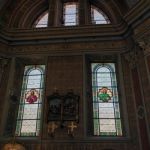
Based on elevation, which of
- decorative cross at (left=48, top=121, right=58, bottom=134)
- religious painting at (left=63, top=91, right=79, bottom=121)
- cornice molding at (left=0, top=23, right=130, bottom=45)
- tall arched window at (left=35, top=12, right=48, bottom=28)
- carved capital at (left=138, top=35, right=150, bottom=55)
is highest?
tall arched window at (left=35, top=12, right=48, bottom=28)

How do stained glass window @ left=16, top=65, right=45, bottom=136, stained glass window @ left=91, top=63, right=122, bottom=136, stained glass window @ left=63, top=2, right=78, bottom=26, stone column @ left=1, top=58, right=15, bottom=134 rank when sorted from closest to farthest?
stained glass window @ left=91, top=63, right=122, bottom=136, stone column @ left=1, top=58, right=15, bottom=134, stained glass window @ left=16, top=65, right=45, bottom=136, stained glass window @ left=63, top=2, right=78, bottom=26

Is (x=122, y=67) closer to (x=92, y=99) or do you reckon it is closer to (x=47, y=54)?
(x=92, y=99)

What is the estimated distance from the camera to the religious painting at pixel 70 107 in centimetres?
905

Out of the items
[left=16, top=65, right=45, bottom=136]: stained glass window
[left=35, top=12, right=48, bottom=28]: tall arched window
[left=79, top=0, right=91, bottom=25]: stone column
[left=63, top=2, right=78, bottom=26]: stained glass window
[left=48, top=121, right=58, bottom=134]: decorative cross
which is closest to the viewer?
[left=48, top=121, right=58, bottom=134]: decorative cross

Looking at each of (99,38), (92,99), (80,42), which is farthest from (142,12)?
(92,99)

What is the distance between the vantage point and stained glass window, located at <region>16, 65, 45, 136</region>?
952 centimetres

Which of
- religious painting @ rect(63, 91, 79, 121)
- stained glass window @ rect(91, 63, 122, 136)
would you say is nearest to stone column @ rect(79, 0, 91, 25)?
stained glass window @ rect(91, 63, 122, 136)

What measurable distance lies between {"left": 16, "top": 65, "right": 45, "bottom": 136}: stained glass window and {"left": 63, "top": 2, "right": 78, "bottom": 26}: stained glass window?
275cm

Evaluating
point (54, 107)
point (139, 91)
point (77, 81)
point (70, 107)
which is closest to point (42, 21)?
point (77, 81)

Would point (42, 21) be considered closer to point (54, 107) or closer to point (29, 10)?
point (29, 10)

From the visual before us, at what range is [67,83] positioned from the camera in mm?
9961

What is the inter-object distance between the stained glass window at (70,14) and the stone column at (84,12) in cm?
34

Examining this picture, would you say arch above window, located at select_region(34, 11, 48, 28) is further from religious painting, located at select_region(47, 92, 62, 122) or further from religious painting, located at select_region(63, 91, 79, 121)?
religious painting, located at select_region(63, 91, 79, 121)

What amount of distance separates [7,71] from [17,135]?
9.10ft
